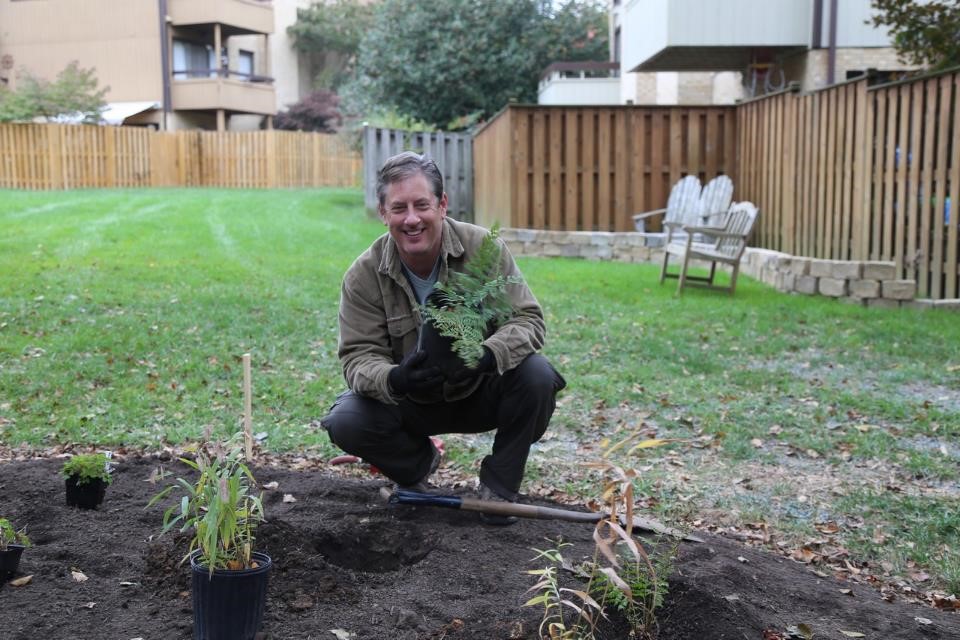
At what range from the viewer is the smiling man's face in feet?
11.7

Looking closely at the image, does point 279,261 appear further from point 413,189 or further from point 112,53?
point 112,53

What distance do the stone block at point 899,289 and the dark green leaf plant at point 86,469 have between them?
8145 millimetres

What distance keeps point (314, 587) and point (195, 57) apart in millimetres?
36109

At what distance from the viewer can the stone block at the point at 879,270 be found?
970 centimetres

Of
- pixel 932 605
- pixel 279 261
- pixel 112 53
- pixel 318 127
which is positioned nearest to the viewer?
pixel 932 605

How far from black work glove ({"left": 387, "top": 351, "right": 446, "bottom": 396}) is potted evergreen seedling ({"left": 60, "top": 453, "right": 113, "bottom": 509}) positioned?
1.31 meters

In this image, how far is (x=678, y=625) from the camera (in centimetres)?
289

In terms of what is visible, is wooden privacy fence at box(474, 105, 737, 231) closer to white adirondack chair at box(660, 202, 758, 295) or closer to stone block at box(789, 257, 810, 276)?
white adirondack chair at box(660, 202, 758, 295)

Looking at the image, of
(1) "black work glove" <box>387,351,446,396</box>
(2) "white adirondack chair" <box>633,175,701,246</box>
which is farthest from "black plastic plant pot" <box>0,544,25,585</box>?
(2) "white adirondack chair" <box>633,175,701,246</box>

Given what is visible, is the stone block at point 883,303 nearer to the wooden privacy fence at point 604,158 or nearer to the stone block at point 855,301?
the stone block at point 855,301

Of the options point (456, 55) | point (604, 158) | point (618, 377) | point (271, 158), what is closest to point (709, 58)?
point (604, 158)

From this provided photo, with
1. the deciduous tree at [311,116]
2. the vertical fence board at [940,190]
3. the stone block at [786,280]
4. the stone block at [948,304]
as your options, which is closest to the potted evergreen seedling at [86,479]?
the stone block at [948,304]

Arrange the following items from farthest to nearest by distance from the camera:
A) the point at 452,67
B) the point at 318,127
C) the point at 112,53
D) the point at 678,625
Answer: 1. the point at 318,127
2. the point at 112,53
3. the point at 452,67
4. the point at 678,625

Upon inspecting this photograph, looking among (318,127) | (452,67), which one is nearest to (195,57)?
(318,127)
